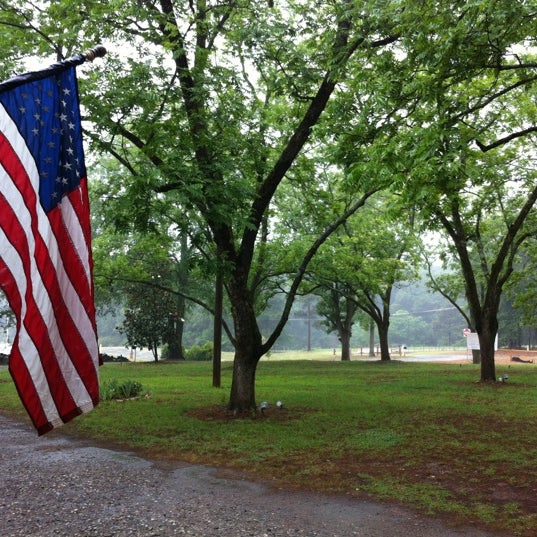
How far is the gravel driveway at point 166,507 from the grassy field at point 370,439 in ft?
1.69

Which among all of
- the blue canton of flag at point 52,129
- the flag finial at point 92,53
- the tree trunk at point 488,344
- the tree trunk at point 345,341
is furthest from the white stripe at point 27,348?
the tree trunk at point 345,341

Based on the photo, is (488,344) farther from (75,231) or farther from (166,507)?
(75,231)

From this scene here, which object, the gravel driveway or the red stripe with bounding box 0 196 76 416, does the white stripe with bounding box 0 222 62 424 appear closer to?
the red stripe with bounding box 0 196 76 416

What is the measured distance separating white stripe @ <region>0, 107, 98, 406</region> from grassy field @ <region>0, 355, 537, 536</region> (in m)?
4.15

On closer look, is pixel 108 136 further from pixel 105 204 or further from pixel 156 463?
pixel 156 463

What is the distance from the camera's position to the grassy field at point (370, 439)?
675 centimetres

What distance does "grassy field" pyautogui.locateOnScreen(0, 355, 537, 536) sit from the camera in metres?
6.75

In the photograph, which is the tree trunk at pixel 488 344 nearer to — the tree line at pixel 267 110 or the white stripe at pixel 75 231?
the tree line at pixel 267 110

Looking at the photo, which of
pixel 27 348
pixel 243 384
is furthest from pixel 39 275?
pixel 243 384

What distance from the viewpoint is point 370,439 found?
973 centimetres

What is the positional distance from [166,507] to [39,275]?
11.6ft

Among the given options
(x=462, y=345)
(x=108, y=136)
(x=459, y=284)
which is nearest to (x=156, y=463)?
(x=108, y=136)

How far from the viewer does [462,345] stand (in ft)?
272

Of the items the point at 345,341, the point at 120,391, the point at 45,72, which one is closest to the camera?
the point at 45,72
